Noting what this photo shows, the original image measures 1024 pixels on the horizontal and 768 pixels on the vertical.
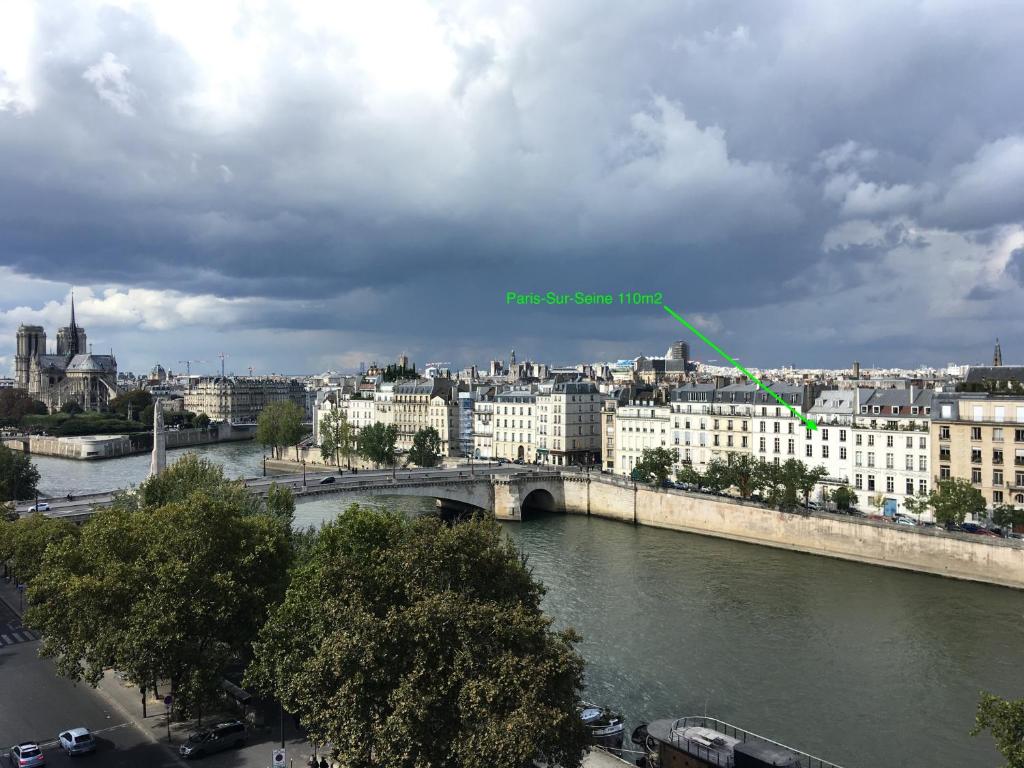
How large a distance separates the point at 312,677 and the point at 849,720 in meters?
20.4

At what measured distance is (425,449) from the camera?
9856 centimetres

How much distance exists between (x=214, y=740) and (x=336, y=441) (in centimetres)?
8705

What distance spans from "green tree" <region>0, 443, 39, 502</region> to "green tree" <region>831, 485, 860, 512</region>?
6394cm

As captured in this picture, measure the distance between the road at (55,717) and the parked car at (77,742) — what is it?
0.24 meters

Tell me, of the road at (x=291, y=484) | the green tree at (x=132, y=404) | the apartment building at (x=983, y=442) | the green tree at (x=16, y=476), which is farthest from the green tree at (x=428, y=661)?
the green tree at (x=132, y=404)

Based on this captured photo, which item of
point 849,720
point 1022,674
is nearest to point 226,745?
point 849,720

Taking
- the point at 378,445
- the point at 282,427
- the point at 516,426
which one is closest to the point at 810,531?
the point at 516,426

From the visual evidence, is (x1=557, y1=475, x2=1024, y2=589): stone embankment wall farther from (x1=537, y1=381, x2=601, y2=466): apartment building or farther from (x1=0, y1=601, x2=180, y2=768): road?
(x1=0, y1=601, x2=180, y2=768): road

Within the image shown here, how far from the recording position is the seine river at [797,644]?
1169 inches

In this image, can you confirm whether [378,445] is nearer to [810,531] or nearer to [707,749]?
[810,531]

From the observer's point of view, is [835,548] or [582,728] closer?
[582,728]

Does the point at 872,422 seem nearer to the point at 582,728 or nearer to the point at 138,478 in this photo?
the point at 582,728

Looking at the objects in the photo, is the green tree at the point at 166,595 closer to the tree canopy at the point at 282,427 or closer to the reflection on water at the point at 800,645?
the reflection on water at the point at 800,645

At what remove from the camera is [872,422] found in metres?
63.9
